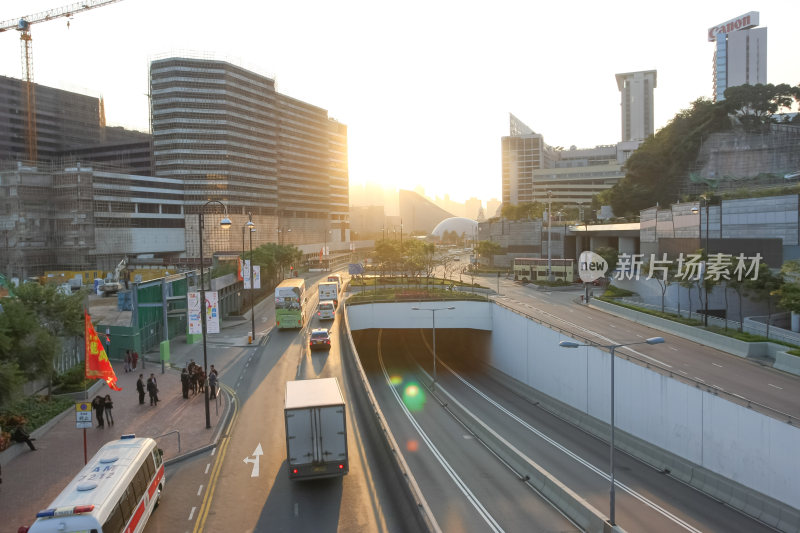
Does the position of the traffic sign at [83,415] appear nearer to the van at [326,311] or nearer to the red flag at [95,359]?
the red flag at [95,359]

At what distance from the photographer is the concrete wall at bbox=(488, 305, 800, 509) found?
22.4 m

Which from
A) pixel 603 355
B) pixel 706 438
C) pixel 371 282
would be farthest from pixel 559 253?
pixel 706 438

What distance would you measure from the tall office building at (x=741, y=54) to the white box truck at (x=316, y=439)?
200 m

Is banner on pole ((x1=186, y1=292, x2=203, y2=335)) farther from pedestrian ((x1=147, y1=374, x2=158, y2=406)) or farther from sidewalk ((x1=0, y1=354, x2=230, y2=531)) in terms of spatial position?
pedestrian ((x1=147, y1=374, x2=158, y2=406))

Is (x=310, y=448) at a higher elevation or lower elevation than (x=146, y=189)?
lower

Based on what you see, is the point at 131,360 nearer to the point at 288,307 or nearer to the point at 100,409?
the point at 100,409

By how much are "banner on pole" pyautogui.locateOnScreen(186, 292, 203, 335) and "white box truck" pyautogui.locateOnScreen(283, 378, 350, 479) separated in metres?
22.0

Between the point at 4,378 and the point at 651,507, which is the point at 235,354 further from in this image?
the point at 651,507

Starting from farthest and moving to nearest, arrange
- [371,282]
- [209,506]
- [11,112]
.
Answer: [11,112] → [371,282] → [209,506]

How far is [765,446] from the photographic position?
897 inches

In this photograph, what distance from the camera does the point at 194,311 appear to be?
39.6m

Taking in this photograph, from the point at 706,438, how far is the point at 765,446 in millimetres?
3324

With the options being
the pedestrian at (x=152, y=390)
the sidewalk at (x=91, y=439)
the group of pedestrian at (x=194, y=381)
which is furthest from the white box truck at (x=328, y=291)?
the pedestrian at (x=152, y=390)

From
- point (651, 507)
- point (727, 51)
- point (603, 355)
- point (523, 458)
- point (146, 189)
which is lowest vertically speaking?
point (651, 507)
